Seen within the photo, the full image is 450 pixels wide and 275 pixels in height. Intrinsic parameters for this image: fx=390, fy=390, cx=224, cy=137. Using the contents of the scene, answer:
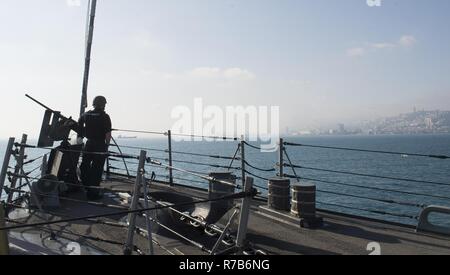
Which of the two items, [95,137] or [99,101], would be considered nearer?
[95,137]

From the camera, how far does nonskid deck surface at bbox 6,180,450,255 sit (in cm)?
526

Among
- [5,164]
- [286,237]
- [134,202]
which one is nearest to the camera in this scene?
[134,202]

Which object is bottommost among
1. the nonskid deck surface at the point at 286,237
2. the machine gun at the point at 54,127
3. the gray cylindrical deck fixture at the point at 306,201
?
the nonskid deck surface at the point at 286,237

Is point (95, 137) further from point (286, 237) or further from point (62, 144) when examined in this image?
point (286, 237)

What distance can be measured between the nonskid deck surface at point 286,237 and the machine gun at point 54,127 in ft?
5.67

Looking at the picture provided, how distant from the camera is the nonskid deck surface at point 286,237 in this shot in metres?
5.26

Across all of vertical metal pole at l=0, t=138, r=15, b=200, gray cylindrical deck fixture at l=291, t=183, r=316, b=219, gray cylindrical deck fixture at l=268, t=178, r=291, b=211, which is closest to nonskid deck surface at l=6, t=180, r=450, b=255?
gray cylindrical deck fixture at l=291, t=183, r=316, b=219

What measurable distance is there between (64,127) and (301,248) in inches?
224

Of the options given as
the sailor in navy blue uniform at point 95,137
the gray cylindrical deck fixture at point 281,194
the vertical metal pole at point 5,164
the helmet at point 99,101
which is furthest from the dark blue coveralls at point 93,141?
the gray cylindrical deck fixture at point 281,194

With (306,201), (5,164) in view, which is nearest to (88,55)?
(5,164)

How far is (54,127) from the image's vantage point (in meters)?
8.34

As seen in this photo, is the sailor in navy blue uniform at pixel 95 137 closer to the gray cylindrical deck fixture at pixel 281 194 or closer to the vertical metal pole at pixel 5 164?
the vertical metal pole at pixel 5 164

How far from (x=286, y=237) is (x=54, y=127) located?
5.45 m
